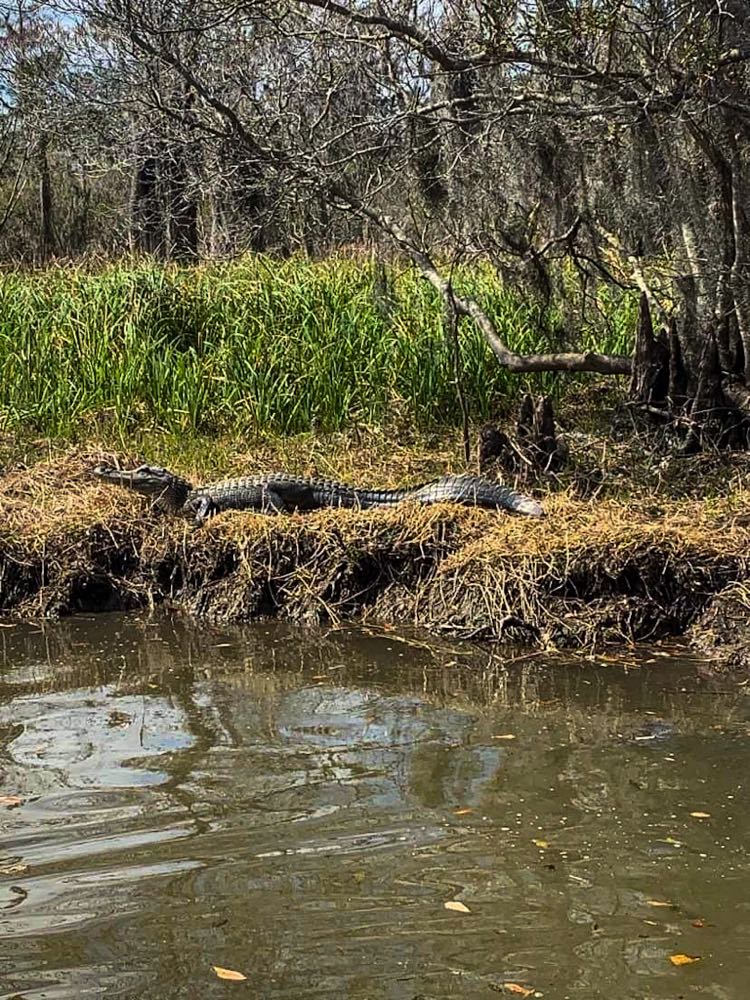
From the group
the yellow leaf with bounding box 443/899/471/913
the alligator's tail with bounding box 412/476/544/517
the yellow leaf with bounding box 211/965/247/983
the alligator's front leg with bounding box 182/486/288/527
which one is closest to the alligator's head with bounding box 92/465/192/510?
the alligator's front leg with bounding box 182/486/288/527

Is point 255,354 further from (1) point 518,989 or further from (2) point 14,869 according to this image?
(1) point 518,989

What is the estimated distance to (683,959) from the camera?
8.41 feet

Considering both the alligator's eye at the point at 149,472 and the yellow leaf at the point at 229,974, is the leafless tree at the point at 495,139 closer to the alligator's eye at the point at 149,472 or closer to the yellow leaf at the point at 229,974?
the alligator's eye at the point at 149,472

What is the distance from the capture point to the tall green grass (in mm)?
8055

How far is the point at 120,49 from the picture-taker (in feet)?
22.8

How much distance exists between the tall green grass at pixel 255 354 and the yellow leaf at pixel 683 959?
18.6 ft

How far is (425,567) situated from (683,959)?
3249mm

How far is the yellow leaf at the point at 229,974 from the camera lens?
2.50m

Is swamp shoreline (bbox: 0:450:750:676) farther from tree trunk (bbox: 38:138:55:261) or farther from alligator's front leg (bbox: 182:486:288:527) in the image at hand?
tree trunk (bbox: 38:138:55:261)

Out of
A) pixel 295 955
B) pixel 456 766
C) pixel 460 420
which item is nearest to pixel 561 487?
pixel 460 420

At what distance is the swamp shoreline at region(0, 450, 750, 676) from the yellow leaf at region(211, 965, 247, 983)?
2.82 meters

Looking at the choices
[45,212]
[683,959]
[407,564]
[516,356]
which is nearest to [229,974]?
[683,959]

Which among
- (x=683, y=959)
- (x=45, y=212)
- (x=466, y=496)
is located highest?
(x=45, y=212)

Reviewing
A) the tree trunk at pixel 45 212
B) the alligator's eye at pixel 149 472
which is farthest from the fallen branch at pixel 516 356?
the tree trunk at pixel 45 212
